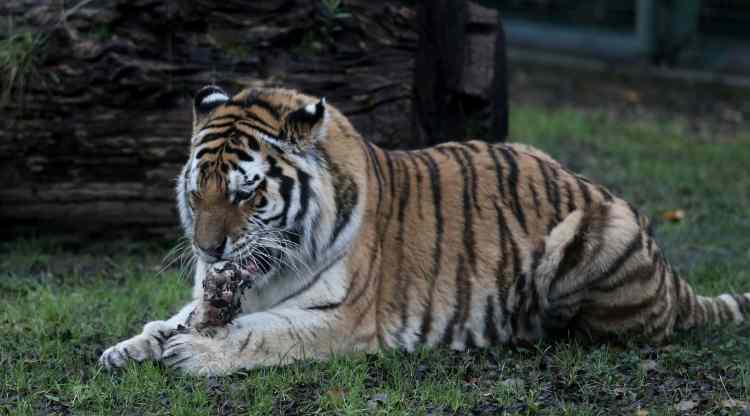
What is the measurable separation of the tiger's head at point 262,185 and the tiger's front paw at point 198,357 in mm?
344

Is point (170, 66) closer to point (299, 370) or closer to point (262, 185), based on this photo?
point (262, 185)

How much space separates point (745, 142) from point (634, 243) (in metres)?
6.37

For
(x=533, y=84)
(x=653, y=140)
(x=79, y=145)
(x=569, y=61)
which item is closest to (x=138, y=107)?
(x=79, y=145)

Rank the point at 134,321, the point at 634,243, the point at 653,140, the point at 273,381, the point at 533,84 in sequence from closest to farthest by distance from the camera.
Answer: the point at 273,381, the point at 634,243, the point at 134,321, the point at 653,140, the point at 533,84

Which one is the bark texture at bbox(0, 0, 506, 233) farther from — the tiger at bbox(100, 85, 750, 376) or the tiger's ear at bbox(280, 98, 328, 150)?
the tiger's ear at bbox(280, 98, 328, 150)

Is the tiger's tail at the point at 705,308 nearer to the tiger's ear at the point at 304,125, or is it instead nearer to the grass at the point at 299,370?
the grass at the point at 299,370

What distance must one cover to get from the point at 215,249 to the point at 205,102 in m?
0.73

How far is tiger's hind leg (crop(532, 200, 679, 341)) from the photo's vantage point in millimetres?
5113

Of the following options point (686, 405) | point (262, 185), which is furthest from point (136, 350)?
point (686, 405)

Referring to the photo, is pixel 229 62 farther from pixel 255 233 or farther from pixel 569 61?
pixel 569 61

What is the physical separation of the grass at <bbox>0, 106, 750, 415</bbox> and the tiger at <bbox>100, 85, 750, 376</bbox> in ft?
0.35

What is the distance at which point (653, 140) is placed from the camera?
11.0 metres

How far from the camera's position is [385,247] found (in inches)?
201

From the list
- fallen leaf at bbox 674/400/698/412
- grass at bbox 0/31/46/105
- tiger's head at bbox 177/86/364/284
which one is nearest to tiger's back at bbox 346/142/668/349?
tiger's head at bbox 177/86/364/284
